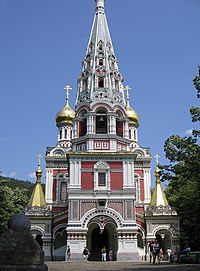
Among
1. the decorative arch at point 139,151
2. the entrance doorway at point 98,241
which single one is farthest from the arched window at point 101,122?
the decorative arch at point 139,151

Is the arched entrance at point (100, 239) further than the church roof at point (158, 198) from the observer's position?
No

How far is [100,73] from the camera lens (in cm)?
2820

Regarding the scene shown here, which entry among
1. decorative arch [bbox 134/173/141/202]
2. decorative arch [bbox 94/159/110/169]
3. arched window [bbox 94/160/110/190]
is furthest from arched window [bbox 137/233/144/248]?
decorative arch [bbox 134/173/141/202]

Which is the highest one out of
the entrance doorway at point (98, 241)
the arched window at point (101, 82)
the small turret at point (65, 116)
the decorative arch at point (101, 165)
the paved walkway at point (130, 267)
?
the small turret at point (65, 116)

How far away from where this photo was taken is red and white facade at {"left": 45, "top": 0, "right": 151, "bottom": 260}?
2483 cm

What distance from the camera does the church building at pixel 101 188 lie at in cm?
2492

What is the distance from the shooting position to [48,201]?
34.1 meters

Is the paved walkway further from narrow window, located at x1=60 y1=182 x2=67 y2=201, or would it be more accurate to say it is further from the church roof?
narrow window, located at x1=60 y1=182 x2=67 y2=201

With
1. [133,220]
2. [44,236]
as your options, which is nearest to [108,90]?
[133,220]

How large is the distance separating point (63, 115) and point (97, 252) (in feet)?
49.9

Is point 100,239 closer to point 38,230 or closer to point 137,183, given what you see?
point 38,230

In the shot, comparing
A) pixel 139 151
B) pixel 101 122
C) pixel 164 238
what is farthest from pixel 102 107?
pixel 139 151

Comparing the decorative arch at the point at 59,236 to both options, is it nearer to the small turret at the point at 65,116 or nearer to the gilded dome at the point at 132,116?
the small turret at the point at 65,116

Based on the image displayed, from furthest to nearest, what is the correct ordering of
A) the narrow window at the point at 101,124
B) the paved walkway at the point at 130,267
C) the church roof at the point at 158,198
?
1. the church roof at the point at 158,198
2. the narrow window at the point at 101,124
3. the paved walkway at the point at 130,267
